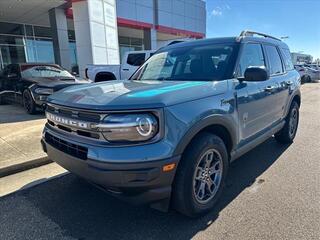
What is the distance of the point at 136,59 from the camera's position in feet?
38.9

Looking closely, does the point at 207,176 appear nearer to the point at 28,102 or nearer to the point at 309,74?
the point at 28,102

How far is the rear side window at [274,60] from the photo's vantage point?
4438mm

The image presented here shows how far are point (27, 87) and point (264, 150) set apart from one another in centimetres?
689

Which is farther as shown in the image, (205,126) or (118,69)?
(118,69)

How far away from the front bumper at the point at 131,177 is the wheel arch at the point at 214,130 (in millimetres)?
159

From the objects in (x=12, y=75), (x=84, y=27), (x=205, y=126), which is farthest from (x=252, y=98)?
(x=84, y=27)

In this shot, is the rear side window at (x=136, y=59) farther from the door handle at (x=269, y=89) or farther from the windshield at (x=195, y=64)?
the door handle at (x=269, y=89)

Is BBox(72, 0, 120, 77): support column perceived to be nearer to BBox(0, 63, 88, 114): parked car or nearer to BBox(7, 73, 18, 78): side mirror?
BBox(0, 63, 88, 114): parked car

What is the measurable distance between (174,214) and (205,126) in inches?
40.7

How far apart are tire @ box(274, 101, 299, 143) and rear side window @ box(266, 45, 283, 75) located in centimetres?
97

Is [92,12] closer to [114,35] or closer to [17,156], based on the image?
[114,35]

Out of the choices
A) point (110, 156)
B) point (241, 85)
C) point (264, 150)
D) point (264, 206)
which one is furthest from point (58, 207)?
point (264, 150)

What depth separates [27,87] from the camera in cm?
852

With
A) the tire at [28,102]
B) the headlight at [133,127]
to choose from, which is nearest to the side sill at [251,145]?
the headlight at [133,127]
